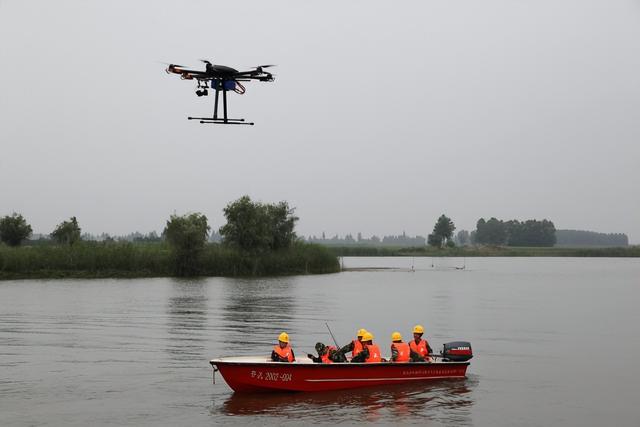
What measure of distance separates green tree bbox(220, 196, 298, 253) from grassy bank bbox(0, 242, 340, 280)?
148cm

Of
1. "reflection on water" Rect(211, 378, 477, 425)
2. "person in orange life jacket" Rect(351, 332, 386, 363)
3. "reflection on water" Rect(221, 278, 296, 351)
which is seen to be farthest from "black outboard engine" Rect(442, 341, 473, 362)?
"reflection on water" Rect(221, 278, 296, 351)

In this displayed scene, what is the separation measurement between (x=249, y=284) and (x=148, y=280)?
11.1m

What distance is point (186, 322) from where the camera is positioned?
38.1m

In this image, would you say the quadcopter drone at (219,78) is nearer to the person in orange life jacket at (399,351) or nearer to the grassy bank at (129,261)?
the person in orange life jacket at (399,351)

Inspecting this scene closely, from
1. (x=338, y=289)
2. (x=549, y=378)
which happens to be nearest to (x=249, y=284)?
(x=338, y=289)

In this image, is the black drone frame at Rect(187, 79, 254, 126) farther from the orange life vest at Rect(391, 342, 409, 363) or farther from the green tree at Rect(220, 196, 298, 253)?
the green tree at Rect(220, 196, 298, 253)

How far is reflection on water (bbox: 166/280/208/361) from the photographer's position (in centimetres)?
2870

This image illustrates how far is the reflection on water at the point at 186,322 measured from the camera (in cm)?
2870

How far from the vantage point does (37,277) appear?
226 feet

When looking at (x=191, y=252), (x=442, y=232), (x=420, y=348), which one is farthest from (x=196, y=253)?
(x=442, y=232)

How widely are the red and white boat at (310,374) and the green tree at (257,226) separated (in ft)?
192

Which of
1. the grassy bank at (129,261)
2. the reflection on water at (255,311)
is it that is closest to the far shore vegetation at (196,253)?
the grassy bank at (129,261)

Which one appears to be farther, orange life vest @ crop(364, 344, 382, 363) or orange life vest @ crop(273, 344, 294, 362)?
orange life vest @ crop(364, 344, 382, 363)

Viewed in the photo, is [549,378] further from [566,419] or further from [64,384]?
[64,384]
